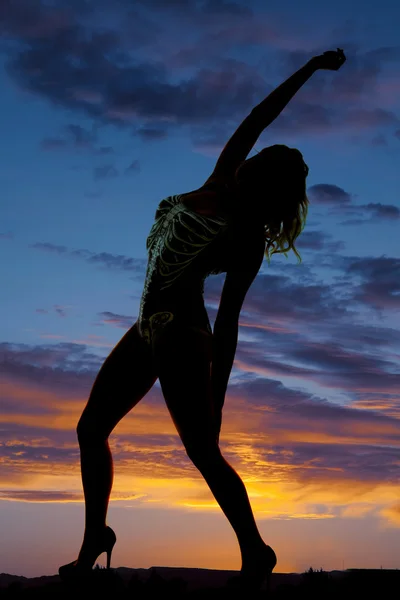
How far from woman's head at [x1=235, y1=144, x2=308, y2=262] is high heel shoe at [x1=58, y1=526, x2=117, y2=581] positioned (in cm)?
253

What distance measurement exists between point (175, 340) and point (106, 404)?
795 millimetres

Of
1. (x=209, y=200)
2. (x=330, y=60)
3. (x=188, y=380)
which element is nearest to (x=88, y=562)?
(x=188, y=380)

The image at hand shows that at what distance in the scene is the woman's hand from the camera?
245 inches

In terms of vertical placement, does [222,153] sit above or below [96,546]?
above

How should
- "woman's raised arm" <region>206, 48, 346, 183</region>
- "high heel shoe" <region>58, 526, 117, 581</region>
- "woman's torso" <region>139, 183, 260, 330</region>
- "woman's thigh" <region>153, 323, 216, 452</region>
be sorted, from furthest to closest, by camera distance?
"woman's raised arm" <region>206, 48, 346, 183</region>, "high heel shoe" <region>58, 526, 117, 581</region>, "woman's torso" <region>139, 183, 260, 330</region>, "woman's thigh" <region>153, 323, 216, 452</region>

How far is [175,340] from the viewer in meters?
5.31

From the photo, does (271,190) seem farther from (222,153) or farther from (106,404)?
(106,404)

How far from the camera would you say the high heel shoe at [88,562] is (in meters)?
5.63

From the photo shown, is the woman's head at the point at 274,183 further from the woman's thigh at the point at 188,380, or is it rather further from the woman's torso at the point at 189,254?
the woman's thigh at the point at 188,380

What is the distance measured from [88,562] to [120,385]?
4.27 ft

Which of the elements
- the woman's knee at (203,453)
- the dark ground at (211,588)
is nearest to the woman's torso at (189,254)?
the woman's knee at (203,453)

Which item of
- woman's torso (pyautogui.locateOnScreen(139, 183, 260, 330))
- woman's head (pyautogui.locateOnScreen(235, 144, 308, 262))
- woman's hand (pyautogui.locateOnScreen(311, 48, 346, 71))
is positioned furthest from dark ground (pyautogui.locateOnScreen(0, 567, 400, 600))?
woman's hand (pyautogui.locateOnScreen(311, 48, 346, 71))

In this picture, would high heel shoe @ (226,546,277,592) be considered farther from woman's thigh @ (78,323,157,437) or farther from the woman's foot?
woman's thigh @ (78,323,157,437)

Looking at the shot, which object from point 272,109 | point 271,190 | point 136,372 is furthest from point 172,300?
point 272,109
